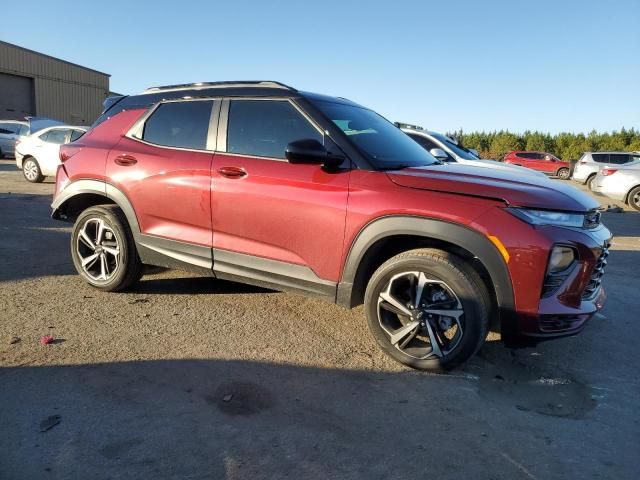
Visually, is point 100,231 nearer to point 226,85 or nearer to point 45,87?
point 226,85

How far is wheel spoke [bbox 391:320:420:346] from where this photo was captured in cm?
313

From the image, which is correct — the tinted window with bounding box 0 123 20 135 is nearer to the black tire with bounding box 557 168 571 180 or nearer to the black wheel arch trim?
the black wheel arch trim

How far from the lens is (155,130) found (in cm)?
414

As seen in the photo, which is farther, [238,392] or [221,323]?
[221,323]

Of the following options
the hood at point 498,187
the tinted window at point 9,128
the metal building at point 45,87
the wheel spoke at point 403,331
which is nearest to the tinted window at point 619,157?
the hood at point 498,187

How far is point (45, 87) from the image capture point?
108ft

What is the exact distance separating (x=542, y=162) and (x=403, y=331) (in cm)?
3056

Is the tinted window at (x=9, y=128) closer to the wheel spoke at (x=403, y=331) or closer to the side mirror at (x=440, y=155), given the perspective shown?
the side mirror at (x=440, y=155)

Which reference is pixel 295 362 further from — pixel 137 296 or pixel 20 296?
pixel 20 296

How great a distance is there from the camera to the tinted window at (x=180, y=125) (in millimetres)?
3910

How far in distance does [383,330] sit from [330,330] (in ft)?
2.12

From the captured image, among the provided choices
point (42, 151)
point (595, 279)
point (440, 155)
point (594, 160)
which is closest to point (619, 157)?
point (594, 160)

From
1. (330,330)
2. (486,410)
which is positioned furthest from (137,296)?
(486,410)

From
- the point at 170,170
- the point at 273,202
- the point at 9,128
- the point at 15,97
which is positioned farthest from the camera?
the point at 15,97
